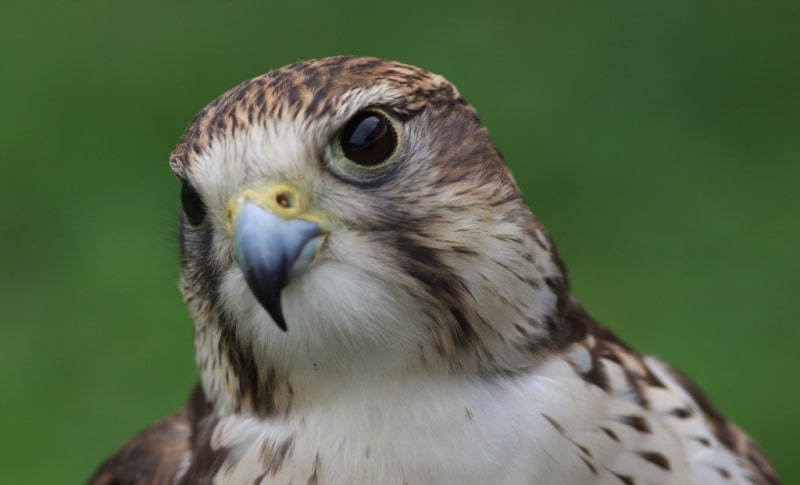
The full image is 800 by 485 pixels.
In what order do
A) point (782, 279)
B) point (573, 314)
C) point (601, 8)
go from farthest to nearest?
point (601, 8) < point (782, 279) < point (573, 314)

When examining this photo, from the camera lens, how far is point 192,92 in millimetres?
6254

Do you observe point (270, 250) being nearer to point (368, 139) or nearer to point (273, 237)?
A: point (273, 237)

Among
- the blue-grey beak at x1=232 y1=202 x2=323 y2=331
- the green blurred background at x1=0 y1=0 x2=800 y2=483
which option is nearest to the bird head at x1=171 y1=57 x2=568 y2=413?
the blue-grey beak at x1=232 y1=202 x2=323 y2=331

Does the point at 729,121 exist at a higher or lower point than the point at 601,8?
lower

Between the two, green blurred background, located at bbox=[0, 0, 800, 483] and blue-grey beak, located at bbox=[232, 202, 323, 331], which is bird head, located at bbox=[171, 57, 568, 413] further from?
green blurred background, located at bbox=[0, 0, 800, 483]

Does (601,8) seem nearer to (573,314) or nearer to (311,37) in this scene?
(311,37)

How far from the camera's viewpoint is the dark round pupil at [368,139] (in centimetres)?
221

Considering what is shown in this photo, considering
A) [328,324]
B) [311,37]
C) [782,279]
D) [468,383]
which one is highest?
[311,37]

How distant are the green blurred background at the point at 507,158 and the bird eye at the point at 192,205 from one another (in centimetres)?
232

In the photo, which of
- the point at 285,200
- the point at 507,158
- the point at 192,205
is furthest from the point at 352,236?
the point at 507,158

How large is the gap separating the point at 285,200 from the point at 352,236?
123 mm

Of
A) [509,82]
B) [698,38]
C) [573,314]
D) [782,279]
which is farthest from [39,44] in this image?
[573,314]

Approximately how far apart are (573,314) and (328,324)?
553 millimetres

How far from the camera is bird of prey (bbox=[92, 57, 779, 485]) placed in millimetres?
2164
